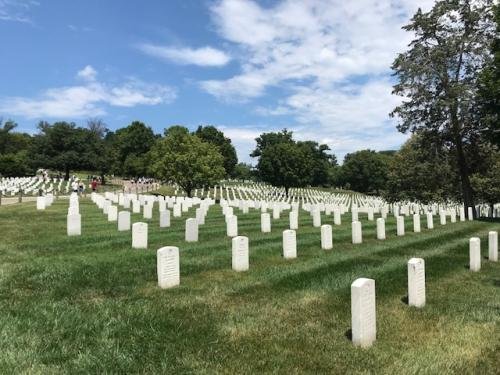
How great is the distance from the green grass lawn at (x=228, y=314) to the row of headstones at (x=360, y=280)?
0.19 m

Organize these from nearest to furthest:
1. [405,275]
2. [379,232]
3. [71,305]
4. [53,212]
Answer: [71,305] → [405,275] → [379,232] → [53,212]

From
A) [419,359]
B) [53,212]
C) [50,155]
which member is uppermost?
[50,155]

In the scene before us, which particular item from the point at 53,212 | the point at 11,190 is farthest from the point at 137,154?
the point at 53,212

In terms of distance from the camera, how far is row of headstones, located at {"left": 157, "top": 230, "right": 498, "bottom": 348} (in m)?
6.35

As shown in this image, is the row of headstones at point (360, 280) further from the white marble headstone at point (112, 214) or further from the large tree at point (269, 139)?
the large tree at point (269, 139)

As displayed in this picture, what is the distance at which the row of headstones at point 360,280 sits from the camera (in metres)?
6.35

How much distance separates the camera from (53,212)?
76.9 feet

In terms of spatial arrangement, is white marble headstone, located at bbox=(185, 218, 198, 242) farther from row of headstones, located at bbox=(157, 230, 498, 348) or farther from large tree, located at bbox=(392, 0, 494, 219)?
large tree, located at bbox=(392, 0, 494, 219)

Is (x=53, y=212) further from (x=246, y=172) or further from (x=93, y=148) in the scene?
(x=246, y=172)

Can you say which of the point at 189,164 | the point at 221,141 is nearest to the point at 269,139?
the point at 221,141

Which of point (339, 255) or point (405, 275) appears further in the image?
point (339, 255)

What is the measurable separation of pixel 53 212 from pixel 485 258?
1883 centimetres

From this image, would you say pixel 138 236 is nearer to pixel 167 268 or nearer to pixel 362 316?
pixel 167 268

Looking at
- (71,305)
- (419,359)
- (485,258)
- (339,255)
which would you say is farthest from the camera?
(485,258)
